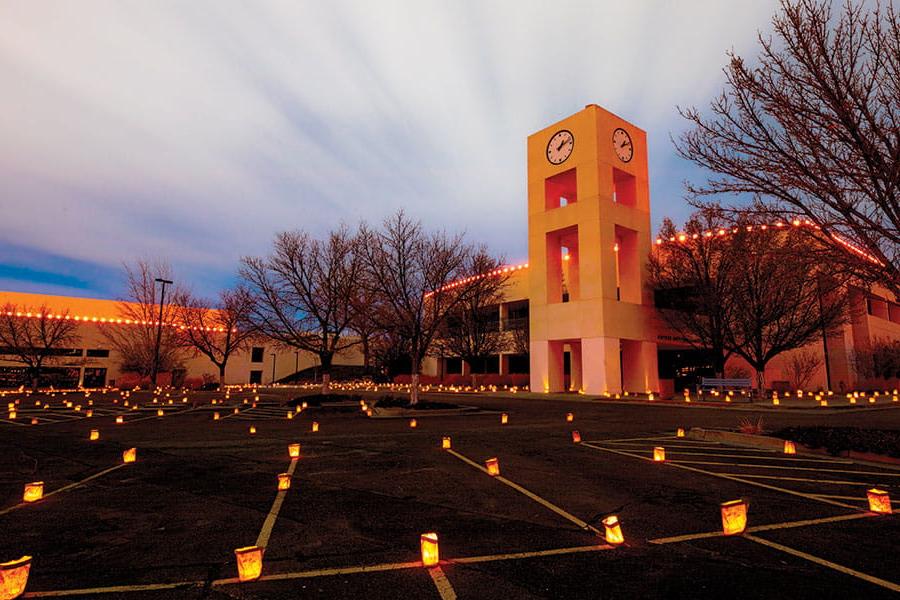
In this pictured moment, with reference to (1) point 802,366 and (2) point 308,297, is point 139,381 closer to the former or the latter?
(2) point 308,297

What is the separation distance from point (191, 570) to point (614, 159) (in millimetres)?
36094

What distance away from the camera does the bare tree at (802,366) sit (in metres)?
34.2

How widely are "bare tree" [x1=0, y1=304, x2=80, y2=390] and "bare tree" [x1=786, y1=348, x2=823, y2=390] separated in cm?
5818

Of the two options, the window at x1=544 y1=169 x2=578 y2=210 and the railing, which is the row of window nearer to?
the railing

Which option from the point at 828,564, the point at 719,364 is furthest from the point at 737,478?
the point at 719,364

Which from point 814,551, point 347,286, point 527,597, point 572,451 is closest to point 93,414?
point 347,286

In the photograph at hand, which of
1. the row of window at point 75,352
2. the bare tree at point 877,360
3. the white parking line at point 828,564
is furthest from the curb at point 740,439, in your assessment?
the row of window at point 75,352

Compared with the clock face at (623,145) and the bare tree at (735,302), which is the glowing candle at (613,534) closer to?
the bare tree at (735,302)

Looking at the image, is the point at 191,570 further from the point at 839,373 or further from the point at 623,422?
the point at 839,373

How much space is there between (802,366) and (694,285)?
40.2ft

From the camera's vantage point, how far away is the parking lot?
3762 mm

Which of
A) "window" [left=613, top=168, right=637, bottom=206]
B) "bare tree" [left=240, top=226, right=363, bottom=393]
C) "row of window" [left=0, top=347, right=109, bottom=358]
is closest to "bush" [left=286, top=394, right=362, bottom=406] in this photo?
"bare tree" [left=240, top=226, right=363, bottom=393]

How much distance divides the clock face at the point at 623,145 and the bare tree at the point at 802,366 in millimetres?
18820

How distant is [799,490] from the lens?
6.77 metres
